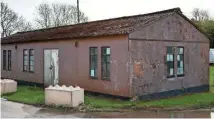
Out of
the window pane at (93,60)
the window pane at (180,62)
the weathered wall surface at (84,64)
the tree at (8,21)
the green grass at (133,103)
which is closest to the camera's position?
the green grass at (133,103)

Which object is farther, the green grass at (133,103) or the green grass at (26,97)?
the green grass at (26,97)

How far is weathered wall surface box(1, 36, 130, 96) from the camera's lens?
14.2 m

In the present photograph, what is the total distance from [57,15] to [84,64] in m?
38.5

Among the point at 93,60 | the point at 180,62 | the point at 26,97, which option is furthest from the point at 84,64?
the point at 180,62

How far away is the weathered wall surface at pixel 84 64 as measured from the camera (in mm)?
14180

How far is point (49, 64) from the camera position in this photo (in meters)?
18.7

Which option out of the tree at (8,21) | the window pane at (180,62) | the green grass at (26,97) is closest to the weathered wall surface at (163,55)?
the window pane at (180,62)

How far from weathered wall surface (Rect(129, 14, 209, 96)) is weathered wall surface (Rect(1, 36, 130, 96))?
0.51 metres

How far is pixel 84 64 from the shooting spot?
53.2ft

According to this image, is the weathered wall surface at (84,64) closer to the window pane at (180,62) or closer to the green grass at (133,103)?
the green grass at (133,103)

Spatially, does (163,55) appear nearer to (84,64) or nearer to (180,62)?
(180,62)

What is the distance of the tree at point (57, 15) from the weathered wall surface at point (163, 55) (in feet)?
115

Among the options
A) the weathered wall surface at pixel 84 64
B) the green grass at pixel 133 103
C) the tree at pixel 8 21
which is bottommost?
the green grass at pixel 133 103

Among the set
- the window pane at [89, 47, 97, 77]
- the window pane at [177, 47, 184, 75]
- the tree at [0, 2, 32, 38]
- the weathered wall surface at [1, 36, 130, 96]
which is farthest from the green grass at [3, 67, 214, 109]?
the tree at [0, 2, 32, 38]
